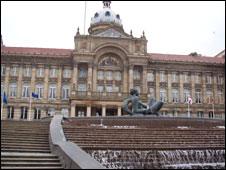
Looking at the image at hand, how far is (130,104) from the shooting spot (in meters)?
28.2

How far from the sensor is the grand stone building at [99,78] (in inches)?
2072

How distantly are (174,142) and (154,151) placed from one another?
243 centimetres

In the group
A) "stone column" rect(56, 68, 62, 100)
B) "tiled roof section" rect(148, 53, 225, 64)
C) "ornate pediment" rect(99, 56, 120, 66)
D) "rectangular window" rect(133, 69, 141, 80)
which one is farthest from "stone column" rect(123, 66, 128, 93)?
"stone column" rect(56, 68, 62, 100)

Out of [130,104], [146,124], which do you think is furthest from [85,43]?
[146,124]

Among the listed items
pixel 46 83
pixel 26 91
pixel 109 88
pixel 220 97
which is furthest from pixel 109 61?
pixel 220 97

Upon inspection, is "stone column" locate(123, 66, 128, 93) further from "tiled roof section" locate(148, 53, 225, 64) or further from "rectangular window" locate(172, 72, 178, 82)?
"rectangular window" locate(172, 72, 178, 82)

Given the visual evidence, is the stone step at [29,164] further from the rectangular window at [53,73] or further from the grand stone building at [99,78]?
the rectangular window at [53,73]

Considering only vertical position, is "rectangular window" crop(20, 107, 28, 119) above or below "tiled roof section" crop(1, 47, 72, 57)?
below

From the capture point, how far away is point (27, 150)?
488 inches

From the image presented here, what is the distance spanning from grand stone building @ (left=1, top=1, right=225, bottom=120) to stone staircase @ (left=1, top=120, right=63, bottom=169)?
3414 cm

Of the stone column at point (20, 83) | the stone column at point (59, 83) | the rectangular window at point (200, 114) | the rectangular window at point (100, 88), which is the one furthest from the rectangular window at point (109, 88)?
the rectangular window at point (200, 114)

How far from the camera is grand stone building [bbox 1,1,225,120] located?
5262 cm

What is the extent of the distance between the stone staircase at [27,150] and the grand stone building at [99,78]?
3414cm

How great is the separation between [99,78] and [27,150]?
4208 centimetres
